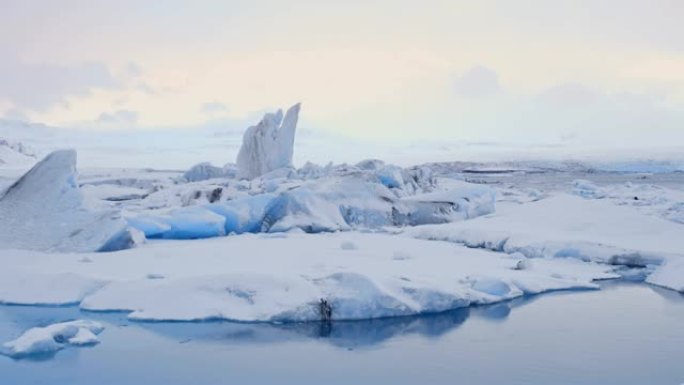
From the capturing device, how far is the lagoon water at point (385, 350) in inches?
238

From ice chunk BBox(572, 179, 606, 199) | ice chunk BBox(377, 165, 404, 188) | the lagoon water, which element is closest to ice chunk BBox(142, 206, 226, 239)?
the lagoon water

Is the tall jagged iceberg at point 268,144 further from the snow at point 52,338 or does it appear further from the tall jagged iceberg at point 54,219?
the snow at point 52,338

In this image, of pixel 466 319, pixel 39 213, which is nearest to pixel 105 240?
pixel 39 213

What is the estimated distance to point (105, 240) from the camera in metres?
11.2

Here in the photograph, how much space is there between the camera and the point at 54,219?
1149 cm

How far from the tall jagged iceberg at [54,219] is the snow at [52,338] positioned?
415cm

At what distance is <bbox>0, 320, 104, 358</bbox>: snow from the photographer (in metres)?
6.59

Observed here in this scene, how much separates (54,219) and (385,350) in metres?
6.88

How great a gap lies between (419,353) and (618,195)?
59.8ft

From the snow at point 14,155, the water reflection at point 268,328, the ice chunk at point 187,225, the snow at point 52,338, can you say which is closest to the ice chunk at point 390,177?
the ice chunk at point 187,225

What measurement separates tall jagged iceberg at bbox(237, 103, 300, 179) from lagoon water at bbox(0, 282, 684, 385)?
1559cm

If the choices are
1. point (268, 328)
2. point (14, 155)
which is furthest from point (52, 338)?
point (14, 155)

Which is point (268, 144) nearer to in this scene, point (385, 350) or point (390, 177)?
point (390, 177)

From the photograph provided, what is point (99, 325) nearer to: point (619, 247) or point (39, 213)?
point (39, 213)
